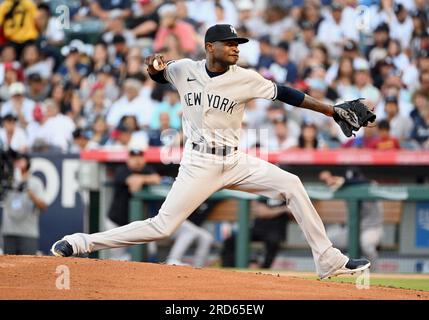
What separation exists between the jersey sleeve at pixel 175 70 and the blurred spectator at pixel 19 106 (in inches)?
288

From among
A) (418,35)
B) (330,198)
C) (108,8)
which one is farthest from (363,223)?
(108,8)

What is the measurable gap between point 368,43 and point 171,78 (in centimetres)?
682

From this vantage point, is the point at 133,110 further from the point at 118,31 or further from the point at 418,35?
the point at 418,35

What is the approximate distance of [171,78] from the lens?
7.29 meters

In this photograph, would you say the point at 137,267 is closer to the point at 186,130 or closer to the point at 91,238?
the point at 91,238

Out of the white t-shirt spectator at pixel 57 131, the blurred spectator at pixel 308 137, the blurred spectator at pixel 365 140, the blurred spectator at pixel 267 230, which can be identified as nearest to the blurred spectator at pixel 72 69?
the white t-shirt spectator at pixel 57 131

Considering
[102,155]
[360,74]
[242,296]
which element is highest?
[360,74]

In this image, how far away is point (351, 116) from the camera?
7.05 m

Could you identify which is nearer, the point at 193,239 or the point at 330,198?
the point at 330,198

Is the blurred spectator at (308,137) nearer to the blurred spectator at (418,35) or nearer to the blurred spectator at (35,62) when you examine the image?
the blurred spectator at (418,35)

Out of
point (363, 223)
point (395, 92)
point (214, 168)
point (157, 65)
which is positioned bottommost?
point (363, 223)

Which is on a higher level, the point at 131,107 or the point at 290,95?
the point at 131,107

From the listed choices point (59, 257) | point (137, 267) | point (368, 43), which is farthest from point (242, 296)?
point (368, 43)

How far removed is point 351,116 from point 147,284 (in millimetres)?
1823
